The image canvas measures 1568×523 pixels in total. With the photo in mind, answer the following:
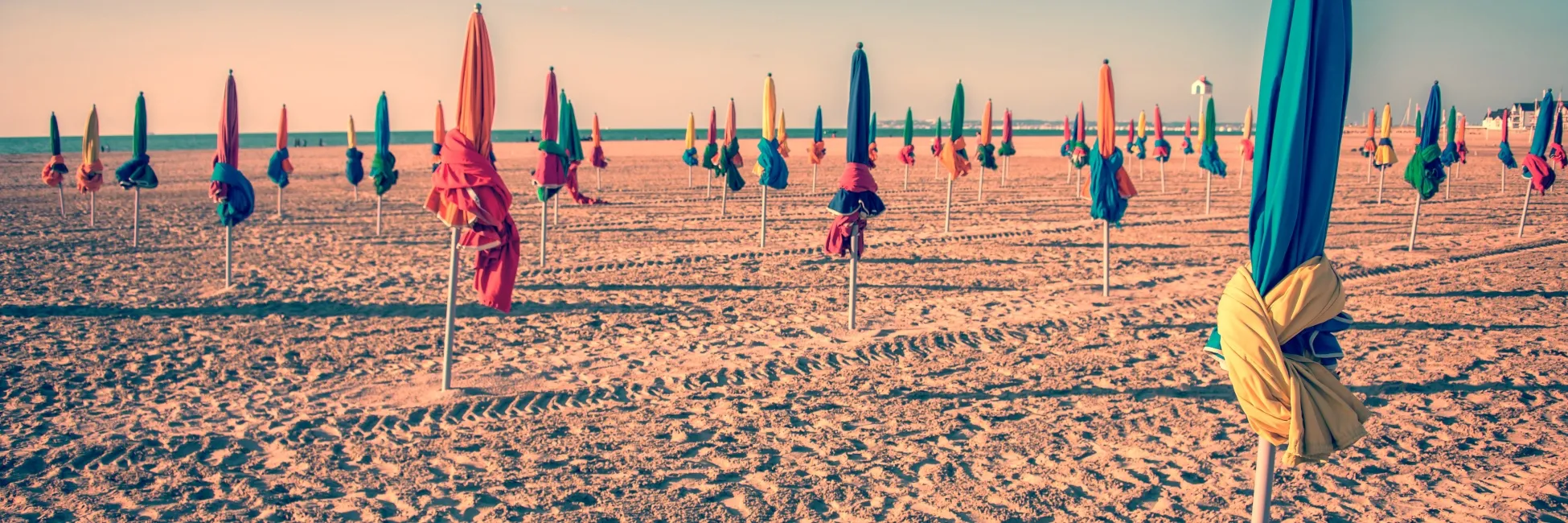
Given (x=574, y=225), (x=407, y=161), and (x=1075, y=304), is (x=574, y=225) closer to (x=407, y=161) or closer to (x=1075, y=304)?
(x=1075, y=304)

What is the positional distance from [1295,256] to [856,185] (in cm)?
602

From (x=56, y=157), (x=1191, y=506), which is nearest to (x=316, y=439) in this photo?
(x=1191, y=506)

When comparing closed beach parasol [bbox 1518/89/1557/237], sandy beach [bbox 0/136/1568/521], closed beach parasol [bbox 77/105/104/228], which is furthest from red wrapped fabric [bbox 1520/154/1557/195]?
closed beach parasol [bbox 77/105/104/228]

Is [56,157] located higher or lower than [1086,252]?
higher

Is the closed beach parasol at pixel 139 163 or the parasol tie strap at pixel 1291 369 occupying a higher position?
the closed beach parasol at pixel 139 163

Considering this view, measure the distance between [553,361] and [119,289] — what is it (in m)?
6.69

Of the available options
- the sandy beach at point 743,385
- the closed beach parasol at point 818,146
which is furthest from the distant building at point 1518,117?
the sandy beach at point 743,385

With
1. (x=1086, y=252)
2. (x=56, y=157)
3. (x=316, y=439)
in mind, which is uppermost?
(x=56, y=157)

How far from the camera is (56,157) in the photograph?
18406mm

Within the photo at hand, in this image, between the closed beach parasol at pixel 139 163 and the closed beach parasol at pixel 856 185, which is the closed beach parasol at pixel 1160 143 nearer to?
the closed beach parasol at pixel 856 185

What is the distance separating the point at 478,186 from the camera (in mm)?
6645

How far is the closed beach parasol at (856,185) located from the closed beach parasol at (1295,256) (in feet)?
19.1

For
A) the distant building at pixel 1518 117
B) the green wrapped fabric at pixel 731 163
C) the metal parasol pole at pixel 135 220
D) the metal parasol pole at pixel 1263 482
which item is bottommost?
the metal parasol pole at pixel 1263 482

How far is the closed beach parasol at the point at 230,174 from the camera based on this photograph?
34.0ft
